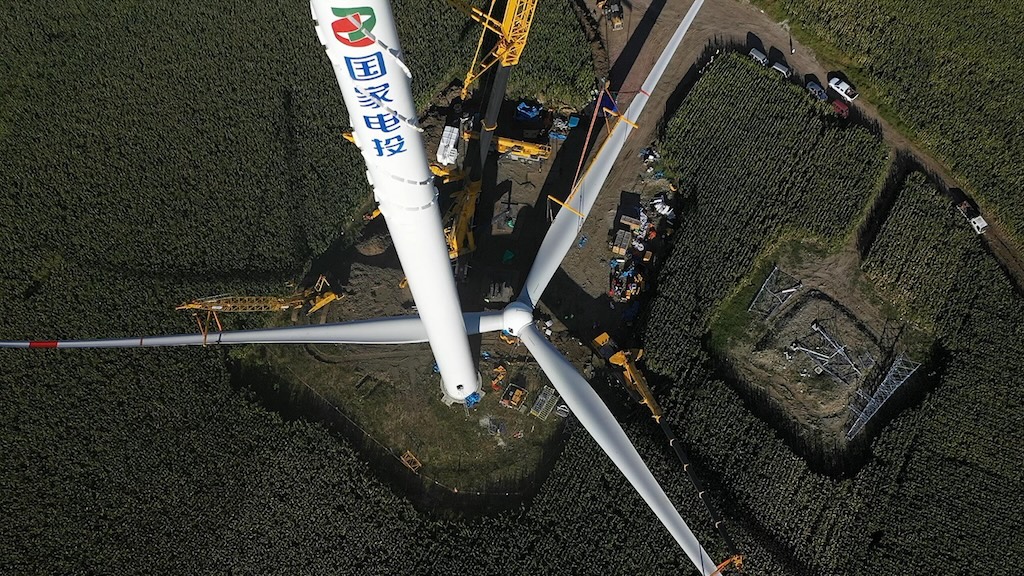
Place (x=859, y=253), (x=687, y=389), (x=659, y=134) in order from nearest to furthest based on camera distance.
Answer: (x=687, y=389), (x=859, y=253), (x=659, y=134)

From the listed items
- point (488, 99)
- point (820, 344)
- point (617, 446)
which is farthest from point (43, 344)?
point (820, 344)

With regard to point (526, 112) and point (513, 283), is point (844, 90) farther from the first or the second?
point (513, 283)

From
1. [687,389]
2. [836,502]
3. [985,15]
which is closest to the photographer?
[836,502]

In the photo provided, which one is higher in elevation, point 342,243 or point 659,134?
point 659,134

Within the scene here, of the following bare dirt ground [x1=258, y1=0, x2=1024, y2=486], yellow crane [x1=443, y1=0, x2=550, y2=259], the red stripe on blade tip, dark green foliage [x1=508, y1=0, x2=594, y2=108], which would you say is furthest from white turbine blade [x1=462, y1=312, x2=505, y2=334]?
the red stripe on blade tip

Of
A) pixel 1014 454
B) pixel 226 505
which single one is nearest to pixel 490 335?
pixel 226 505

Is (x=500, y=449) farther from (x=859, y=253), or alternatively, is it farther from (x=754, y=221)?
(x=859, y=253)

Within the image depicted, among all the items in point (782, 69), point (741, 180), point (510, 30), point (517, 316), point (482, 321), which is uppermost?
point (782, 69)

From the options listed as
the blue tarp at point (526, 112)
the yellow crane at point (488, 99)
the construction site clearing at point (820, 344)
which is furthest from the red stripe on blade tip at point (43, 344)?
the construction site clearing at point (820, 344)
